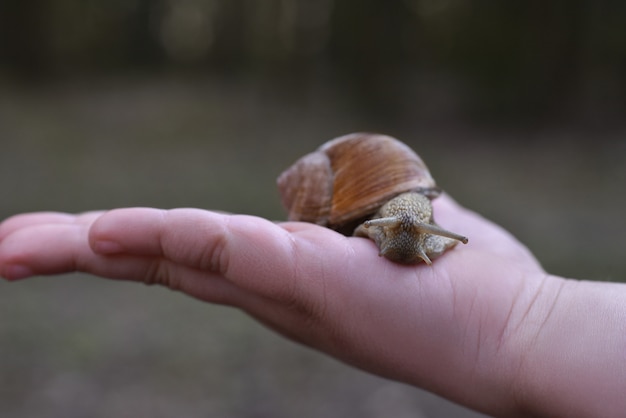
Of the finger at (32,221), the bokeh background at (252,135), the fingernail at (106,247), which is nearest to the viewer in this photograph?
the fingernail at (106,247)

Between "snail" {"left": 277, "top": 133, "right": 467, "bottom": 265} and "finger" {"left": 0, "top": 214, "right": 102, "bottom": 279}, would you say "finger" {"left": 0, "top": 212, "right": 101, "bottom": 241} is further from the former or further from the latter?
"snail" {"left": 277, "top": 133, "right": 467, "bottom": 265}

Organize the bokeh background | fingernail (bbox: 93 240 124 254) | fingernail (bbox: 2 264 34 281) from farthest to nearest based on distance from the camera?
the bokeh background, fingernail (bbox: 2 264 34 281), fingernail (bbox: 93 240 124 254)

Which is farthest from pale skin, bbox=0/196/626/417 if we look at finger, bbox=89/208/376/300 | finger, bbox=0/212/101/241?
finger, bbox=0/212/101/241

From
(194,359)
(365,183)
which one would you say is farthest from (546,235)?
(365,183)

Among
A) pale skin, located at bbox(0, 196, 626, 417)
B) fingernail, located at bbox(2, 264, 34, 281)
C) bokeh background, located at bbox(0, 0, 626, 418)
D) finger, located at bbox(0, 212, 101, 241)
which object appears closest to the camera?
pale skin, located at bbox(0, 196, 626, 417)

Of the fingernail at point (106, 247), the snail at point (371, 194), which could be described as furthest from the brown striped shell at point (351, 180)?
the fingernail at point (106, 247)

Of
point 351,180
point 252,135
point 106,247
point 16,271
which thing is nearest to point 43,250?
point 16,271

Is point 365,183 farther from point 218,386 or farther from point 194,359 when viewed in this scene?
point 194,359

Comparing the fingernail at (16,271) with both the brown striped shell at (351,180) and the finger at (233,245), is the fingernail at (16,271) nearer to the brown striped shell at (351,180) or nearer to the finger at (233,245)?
the finger at (233,245)
